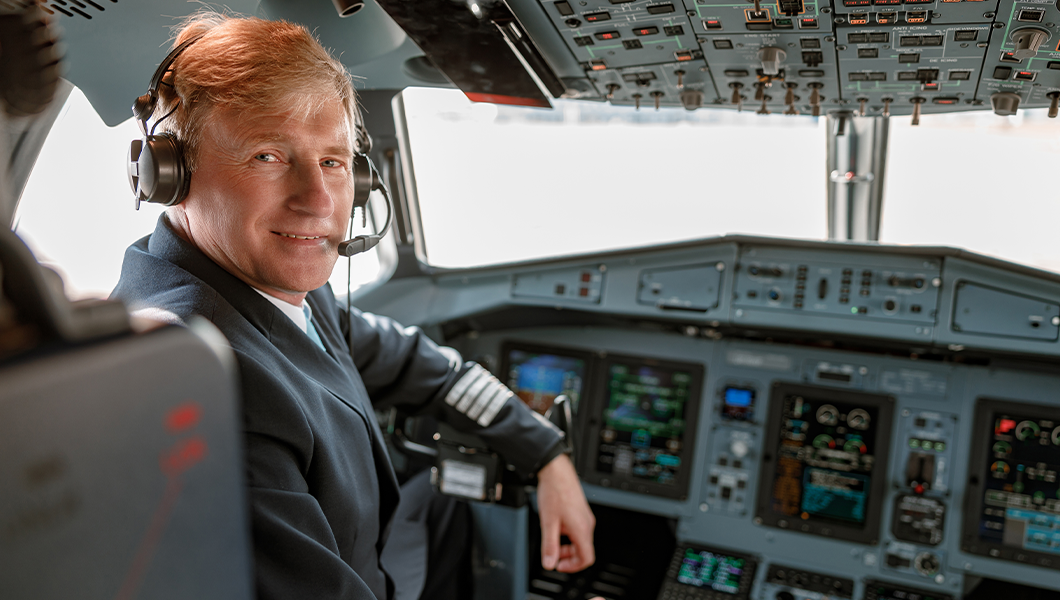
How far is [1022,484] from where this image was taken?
2.47 metres

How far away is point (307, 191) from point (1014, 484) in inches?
97.2

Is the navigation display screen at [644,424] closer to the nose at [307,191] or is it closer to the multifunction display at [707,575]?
the multifunction display at [707,575]

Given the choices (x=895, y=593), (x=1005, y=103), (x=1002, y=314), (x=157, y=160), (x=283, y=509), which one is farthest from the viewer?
(x=895, y=593)

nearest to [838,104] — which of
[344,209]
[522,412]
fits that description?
[522,412]

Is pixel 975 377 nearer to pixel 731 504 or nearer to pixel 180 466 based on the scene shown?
pixel 731 504

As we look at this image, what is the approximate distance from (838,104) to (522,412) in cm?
111

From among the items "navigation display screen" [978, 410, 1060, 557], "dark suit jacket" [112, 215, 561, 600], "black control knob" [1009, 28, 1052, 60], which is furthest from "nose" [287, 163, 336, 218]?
"navigation display screen" [978, 410, 1060, 557]

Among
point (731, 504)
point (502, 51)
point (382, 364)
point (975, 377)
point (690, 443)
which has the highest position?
point (502, 51)

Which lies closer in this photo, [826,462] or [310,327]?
[310,327]

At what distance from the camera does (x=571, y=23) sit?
1483mm

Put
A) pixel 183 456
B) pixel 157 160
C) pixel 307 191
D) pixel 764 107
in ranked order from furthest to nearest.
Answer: pixel 764 107 < pixel 307 191 < pixel 157 160 < pixel 183 456

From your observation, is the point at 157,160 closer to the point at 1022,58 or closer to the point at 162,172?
the point at 162,172

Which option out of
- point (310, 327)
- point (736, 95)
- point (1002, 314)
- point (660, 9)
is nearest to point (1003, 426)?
point (1002, 314)

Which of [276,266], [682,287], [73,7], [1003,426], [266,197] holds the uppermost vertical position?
[73,7]
